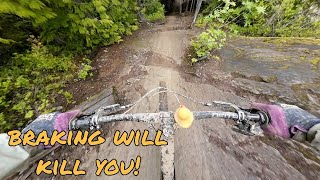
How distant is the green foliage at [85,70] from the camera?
22.3ft

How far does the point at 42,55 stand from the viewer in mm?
6859

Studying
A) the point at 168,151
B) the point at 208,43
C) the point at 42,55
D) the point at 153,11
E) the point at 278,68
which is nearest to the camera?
the point at 168,151

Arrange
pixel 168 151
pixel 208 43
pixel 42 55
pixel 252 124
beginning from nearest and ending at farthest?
pixel 168 151, pixel 252 124, pixel 42 55, pixel 208 43

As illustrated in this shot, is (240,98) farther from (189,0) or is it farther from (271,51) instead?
(189,0)

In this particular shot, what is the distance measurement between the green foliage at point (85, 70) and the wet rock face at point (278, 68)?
181 inches

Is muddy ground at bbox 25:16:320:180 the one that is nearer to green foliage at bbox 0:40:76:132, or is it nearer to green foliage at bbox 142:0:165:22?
green foliage at bbox 0:40:76:132

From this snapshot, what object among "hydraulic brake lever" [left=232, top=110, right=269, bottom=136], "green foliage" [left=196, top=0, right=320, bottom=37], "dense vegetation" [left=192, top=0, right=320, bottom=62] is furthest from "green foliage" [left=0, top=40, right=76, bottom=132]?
"green foliage" [left=196, top=0, right=320, bottom=37]

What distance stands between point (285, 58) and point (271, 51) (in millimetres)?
623

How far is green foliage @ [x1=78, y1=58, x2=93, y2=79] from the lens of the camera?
680 centimetres

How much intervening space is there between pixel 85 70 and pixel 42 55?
58.6 inches

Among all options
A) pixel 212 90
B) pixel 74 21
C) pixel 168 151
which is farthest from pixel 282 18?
pixel 168 151

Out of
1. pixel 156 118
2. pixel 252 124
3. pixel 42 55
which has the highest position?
pixel 42 55

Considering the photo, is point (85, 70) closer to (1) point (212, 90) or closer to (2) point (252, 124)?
(1) point (212, 90)

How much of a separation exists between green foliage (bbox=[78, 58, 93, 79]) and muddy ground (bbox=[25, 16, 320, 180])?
0.83 feet
